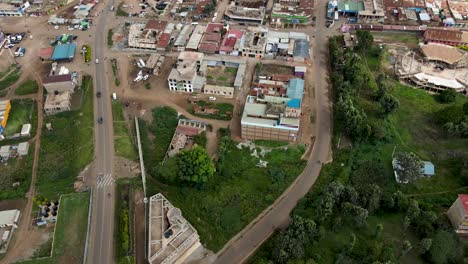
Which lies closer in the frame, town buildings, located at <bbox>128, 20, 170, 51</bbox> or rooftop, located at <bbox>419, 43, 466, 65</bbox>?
rooftop, located at <bbox>419, 43, 466, 65</bbox>

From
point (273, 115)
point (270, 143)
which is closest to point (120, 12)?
point (273, 115)

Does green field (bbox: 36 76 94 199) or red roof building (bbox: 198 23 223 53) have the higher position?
red roof building (bbox: 198 23 223 53)

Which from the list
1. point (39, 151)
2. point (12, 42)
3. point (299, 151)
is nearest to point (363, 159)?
point (299, 151)

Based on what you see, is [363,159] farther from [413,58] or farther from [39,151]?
[39,151]

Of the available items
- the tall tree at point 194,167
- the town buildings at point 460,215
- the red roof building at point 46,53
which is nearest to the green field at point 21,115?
the red roof building at point 46,53

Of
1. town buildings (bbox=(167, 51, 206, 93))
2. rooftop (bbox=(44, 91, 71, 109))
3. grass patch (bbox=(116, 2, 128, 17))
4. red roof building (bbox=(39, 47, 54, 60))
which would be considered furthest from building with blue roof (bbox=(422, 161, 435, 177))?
red roof building (bbox=(39, 47, 54, 60))

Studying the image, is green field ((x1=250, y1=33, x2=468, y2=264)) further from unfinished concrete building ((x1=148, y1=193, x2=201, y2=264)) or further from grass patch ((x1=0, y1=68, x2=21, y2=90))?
grass patch ((x1=0, y1=68, x2=21, y2=90))

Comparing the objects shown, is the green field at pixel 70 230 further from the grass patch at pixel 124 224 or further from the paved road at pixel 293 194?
the paved road at pixel 293 194

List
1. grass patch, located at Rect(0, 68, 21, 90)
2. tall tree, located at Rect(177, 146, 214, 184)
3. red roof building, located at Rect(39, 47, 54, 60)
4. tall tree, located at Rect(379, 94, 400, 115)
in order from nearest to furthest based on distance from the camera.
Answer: tall tree, located at Rect(177, 146, 214, 184) → tall tree, located at Rect(379, 94, 400, 115) → grass patch, located at Rect(0, 68, 21, 90) → red roof building, located at Rect(39, 47, 54, 60)
